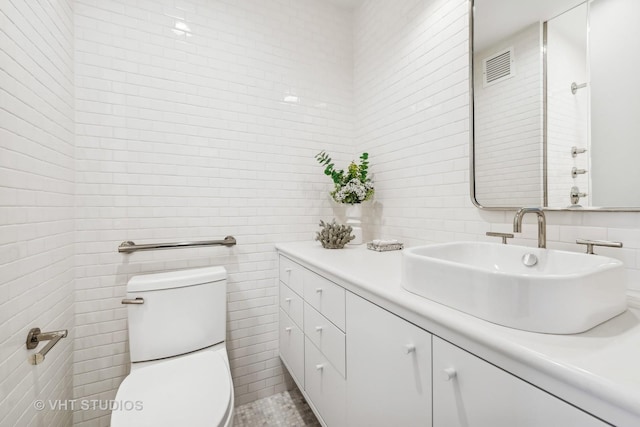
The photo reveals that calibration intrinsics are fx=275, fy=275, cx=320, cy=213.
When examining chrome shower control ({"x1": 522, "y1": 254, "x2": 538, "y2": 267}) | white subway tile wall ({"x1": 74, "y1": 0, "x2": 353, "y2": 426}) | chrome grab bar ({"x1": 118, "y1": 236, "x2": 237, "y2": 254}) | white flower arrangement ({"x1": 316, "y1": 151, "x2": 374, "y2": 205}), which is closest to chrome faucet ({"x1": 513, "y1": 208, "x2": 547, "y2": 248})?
chrome shower control ({"x1": 522, "y1": 254, "x2": 538, "y2": 267})

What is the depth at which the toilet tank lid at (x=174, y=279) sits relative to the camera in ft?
4.36

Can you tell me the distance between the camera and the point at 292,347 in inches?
63.8

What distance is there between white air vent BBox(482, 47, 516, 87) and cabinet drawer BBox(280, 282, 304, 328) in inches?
54.4

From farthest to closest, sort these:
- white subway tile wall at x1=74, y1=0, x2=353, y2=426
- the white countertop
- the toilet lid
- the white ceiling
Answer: the white ceiling → white subway tile wall at x1=74, y1=0, x2=353, y2=426 → the toilet lid → the white countertop

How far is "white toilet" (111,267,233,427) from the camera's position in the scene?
943 millimetres

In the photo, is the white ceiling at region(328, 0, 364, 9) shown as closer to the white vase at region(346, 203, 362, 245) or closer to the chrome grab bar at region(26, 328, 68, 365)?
the white vase at region(346, 203, 362, 245)

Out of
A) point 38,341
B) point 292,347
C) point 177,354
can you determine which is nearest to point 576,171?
point 292,347

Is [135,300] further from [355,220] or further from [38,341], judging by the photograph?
[355,220]

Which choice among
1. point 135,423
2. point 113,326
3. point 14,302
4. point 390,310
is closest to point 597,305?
point 390,310

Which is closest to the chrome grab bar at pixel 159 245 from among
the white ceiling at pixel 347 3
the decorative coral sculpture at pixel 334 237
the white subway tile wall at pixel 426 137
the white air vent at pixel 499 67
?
the decorative coral sculpture at pixel 334 237

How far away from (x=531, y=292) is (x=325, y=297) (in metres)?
0.81

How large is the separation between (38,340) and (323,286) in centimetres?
104

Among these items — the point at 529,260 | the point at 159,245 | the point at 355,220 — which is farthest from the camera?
the point at 355,220

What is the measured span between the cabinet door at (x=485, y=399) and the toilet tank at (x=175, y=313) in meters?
1.16
